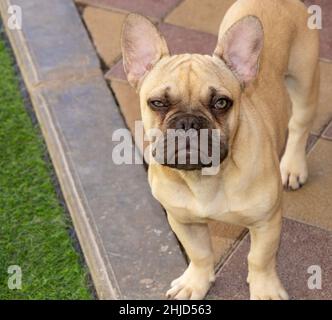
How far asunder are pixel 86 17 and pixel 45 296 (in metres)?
2.57

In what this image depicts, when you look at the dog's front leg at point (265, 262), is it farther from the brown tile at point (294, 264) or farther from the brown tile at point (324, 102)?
the brown tile at point (324, 102)

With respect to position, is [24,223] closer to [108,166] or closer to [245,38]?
[108,166]

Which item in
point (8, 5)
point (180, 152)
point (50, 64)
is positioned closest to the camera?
point (180, 152)

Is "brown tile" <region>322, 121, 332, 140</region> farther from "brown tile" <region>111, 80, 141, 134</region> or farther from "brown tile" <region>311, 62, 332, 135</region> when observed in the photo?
"brown tile" <region>111, 80, 141, 134</region>

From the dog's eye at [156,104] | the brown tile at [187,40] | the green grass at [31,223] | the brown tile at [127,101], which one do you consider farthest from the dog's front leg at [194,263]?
the brown tile at [187,40]

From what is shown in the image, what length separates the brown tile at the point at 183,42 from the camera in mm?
5699

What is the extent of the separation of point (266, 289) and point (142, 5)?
9.26 feet

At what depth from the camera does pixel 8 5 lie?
6.50 m

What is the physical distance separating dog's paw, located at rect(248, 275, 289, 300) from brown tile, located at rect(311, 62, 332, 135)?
1251mm

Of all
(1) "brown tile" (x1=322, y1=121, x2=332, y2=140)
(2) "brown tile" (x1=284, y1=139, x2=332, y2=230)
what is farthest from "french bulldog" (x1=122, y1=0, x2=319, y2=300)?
(1) "brown tile" (x1=322, y1=121, x2=332, y2=140)

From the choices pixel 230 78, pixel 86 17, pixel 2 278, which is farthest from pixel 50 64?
pixel 230 78

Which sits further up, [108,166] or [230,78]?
[230,78]

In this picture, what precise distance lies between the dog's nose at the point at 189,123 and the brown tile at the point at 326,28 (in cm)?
239

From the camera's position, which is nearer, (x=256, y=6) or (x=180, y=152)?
(x=180, y=152)
